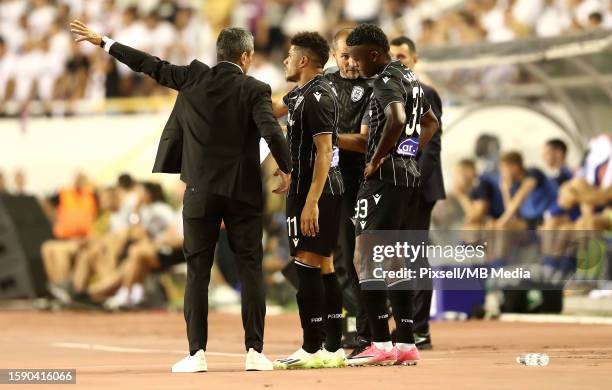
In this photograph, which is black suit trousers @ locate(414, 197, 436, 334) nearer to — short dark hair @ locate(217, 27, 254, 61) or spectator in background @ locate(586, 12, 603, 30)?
short dark hair @ locate(217, 27, 254, 61)

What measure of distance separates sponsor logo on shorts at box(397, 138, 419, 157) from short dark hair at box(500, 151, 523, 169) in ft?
25.7

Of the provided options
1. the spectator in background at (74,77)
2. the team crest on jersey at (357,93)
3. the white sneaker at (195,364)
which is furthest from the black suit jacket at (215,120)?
the spectator in background at (74,77)

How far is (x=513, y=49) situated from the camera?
1659 centimetres

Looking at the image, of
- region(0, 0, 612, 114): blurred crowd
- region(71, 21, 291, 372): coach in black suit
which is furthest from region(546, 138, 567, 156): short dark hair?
region(71, 21, 291, 372): coach in black suit

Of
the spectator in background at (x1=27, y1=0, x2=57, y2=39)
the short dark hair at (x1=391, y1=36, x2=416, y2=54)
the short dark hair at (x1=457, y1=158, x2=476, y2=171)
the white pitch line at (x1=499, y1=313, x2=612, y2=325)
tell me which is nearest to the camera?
the short dark hair at (x1=391, y1=36, x2=416, y2=54)

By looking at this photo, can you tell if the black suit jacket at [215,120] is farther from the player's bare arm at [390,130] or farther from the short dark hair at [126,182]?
the short dark hair at [126,182]

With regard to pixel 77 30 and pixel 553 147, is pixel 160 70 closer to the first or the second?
pixel 77 30

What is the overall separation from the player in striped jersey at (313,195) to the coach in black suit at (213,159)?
324 millimetres

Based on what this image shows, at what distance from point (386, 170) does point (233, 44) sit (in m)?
1.31

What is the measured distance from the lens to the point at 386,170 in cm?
875

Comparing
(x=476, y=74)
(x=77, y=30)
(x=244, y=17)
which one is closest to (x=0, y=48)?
(x=244, y=17)

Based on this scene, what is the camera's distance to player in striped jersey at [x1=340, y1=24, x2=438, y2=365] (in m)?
8.71

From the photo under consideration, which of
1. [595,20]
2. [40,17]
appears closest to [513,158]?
[595,20]

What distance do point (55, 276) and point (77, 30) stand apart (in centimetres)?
1298
